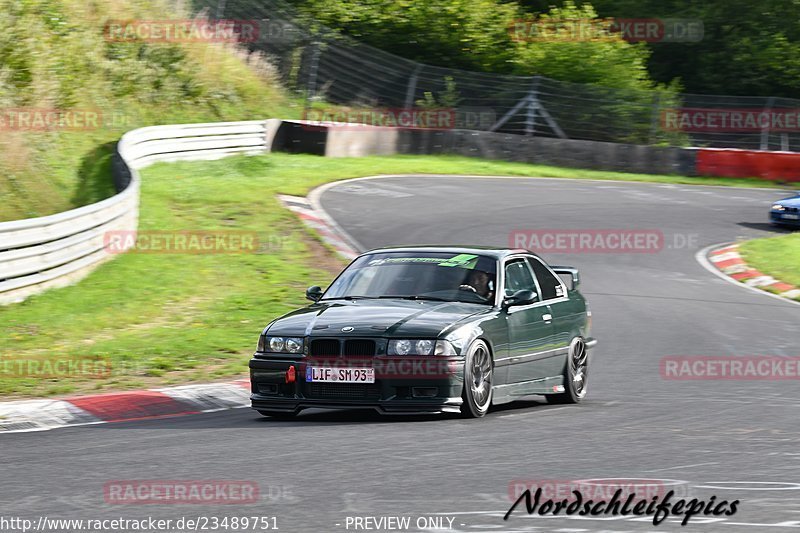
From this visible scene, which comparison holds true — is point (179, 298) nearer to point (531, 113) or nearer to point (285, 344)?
point (285, 344)

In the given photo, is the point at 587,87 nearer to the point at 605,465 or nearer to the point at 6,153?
the point at 6,153

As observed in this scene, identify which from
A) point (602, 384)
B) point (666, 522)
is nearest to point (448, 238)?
point (602, 384)

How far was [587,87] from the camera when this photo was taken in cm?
3494

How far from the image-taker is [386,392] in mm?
8773

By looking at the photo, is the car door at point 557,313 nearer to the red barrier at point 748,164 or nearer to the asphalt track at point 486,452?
the asphalt track at point 486,452

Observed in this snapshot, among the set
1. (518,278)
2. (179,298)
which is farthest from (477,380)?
(179,298)

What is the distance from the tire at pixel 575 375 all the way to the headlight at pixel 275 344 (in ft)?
9.40

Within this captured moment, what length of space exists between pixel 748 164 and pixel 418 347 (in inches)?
978

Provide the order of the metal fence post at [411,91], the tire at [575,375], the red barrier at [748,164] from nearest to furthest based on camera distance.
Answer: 1. the tire at [575,375]
2. the red barrier at [748,164]
3. the metal fence post at [411,91]

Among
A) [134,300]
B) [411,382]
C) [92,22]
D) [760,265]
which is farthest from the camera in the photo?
[92,22]

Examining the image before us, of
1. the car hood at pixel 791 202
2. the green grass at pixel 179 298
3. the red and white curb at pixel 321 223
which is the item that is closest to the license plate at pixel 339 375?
the green grass at pixel 179 298

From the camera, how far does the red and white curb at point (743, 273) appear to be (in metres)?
18.8

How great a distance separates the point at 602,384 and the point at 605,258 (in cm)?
905

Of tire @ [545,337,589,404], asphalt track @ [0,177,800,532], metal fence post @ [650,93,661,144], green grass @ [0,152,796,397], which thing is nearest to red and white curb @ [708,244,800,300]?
asphalt track @ [0,177,800,532]
